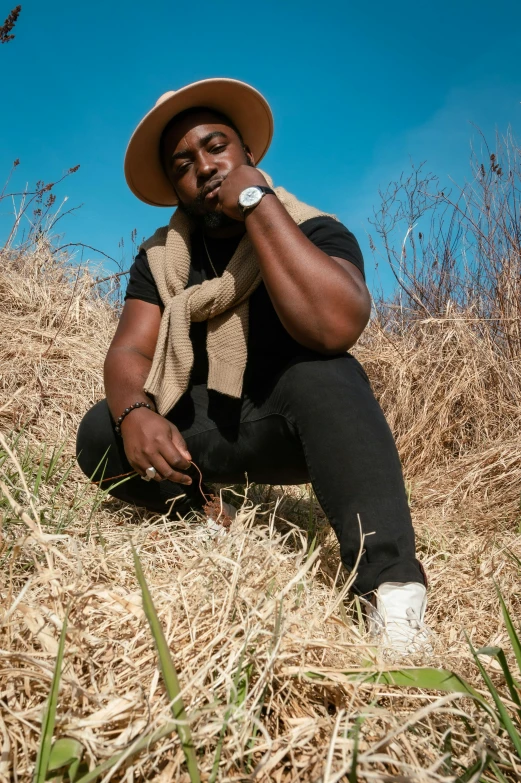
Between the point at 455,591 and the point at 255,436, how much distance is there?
0.80 meters

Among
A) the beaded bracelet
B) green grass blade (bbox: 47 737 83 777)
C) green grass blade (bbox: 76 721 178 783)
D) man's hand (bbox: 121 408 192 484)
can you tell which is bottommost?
green grass blade (bbox: 76 721 178 783)

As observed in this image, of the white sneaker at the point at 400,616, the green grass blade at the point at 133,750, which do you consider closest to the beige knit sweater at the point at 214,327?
the white sneaker at the point at 400,616

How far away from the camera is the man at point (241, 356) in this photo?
1560 mm

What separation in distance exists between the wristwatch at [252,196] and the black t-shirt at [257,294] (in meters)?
0.27

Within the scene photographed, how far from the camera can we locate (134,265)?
2.46 metres

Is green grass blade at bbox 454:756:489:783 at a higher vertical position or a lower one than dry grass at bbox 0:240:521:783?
lower

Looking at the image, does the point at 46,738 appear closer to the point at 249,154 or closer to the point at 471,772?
the point at 471,772

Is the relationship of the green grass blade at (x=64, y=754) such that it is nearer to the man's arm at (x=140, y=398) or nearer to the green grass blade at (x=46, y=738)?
the green grass blade at (x=46, y=738)

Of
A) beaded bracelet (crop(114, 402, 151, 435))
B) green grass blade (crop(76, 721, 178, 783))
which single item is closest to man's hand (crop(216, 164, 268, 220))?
beaded bracelet (crop(114, 402, 151, 435))

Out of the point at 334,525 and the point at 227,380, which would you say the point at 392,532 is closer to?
the point at 334,525

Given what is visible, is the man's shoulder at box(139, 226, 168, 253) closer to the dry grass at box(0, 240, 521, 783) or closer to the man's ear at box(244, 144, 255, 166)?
the man's ear at box(244, 144, 255, 166)

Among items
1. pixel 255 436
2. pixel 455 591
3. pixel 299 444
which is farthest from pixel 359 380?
pixel 455 591

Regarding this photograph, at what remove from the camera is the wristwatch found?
1.80m

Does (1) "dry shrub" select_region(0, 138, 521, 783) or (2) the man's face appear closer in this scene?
(1) "dry shrub" select_region(0, 138, 521, 783)
